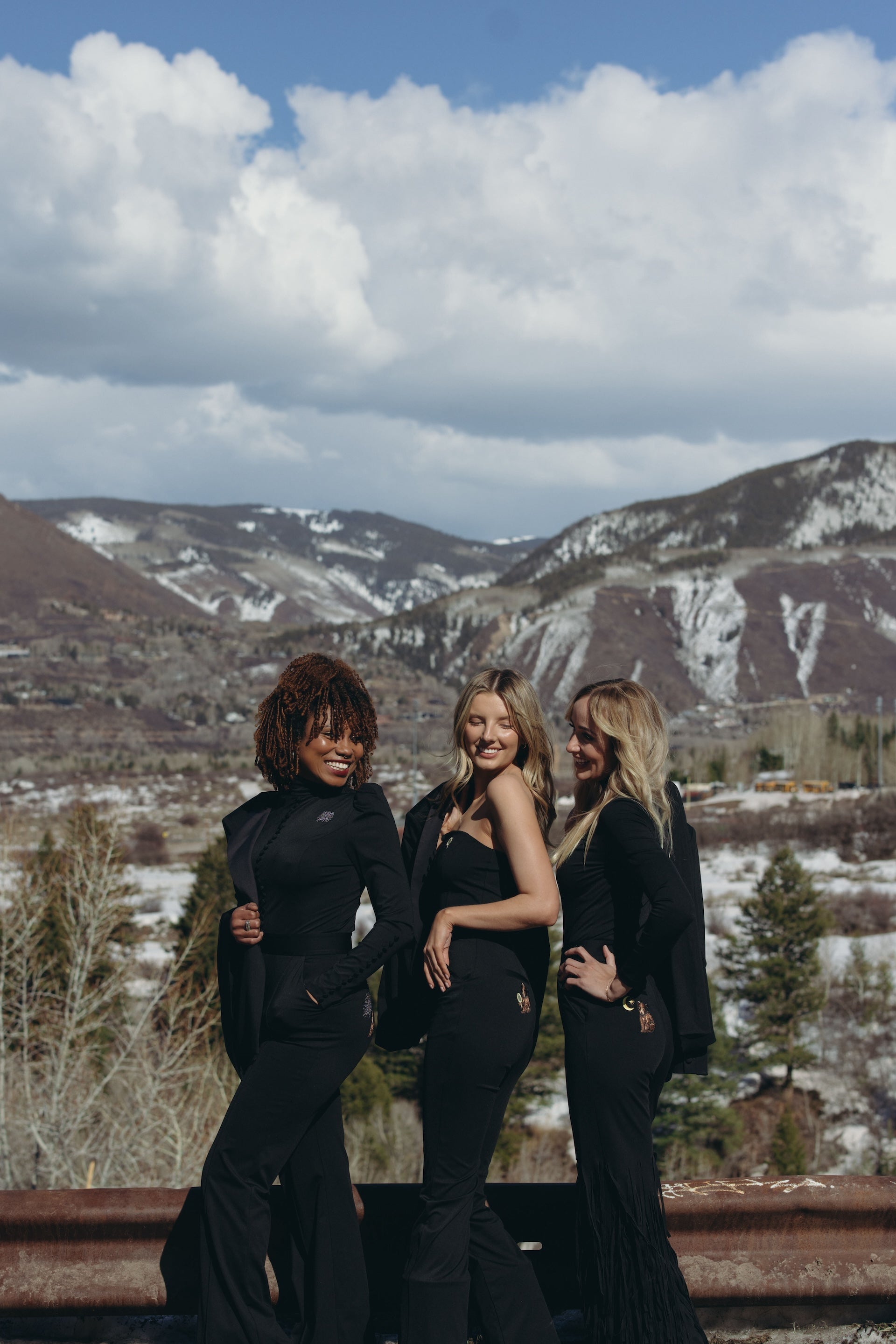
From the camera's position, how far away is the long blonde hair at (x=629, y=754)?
12.0 ft

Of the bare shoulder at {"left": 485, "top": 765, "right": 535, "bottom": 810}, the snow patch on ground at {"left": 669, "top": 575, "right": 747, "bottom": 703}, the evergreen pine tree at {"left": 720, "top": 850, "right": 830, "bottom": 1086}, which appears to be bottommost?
the evergreen pine tree at {"left": 720, "top": 850, "right": 830, "bottom": 1086}

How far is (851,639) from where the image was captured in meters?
196

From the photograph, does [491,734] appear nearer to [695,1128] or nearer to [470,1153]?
[470,1153]

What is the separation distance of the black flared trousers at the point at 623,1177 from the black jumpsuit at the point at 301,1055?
69cm

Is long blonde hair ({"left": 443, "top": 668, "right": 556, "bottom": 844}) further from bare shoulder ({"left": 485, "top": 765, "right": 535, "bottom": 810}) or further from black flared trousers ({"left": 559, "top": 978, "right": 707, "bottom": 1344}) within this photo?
black flared trousers ({"left": 559, "top": 978, "right": 707, "bottom": 1344})

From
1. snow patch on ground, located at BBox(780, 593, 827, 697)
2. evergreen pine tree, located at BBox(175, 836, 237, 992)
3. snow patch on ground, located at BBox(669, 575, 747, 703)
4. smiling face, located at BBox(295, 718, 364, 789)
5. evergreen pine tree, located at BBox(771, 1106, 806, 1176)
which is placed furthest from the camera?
snow patch on ground, located at BBox(780, 593, 827, 697)

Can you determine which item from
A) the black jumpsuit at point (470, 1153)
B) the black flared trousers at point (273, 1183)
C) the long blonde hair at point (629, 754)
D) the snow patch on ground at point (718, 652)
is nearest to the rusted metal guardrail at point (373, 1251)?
the black flared trousers at point (273, 1183)

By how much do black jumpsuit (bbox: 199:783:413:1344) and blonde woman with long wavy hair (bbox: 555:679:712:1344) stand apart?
0.62 m

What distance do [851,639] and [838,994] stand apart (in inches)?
6402

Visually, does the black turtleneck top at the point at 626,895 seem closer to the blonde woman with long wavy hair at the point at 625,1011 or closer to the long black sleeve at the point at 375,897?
the blonde woman with long wavy hair at the point at 625,1011

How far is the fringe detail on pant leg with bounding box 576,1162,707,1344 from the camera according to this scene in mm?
3449

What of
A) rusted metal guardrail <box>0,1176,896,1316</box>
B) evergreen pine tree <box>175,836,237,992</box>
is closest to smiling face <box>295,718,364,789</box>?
rusted metal guardrail <box>0,1176,896,1316</box>

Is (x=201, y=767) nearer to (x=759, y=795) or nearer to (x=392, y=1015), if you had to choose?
(x=759, y=795)

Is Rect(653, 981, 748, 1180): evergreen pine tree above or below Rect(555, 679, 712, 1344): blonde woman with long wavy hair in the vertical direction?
below
